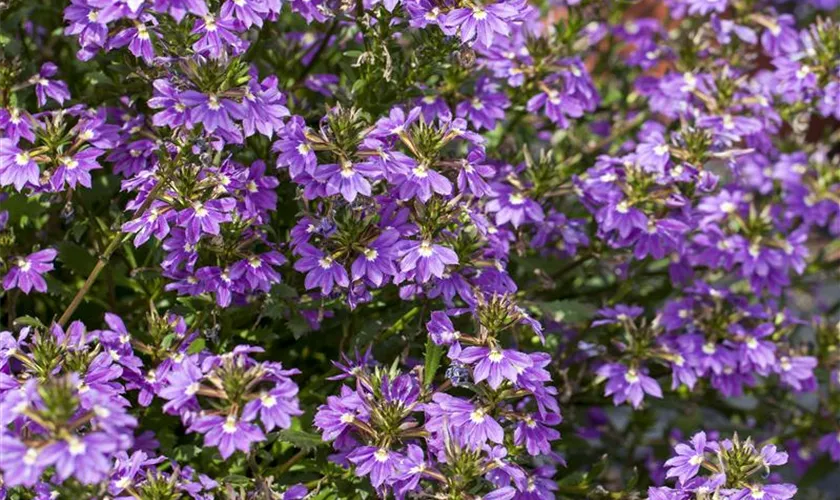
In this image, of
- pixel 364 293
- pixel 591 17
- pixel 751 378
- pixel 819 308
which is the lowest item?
pixel 819 308

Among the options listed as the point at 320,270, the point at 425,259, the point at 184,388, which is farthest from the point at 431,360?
the point at 184,388

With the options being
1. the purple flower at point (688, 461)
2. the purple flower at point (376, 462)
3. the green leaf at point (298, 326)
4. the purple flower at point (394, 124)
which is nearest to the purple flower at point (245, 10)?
the purple flower at point (394, 124)

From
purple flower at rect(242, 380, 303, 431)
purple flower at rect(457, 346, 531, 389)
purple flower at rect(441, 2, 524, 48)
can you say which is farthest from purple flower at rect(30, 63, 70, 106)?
purple flower at rect(457, 346, 531, 389)

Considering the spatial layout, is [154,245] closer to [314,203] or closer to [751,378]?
[314,203]

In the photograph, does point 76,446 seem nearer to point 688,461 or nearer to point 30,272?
point 30,272

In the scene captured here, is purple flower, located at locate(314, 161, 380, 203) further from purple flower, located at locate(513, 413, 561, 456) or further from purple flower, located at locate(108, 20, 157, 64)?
purple flower, located at locate(513, 413, 561, 456)

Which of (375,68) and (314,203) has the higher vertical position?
(375,68)

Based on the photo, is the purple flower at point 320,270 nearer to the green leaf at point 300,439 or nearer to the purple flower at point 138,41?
the green leaf at point 300,439

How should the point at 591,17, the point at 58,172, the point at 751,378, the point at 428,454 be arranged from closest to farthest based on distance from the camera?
1. the point at 428,454
2. the point at 58,172
3. the point at 751,378
4. the point at 591,17

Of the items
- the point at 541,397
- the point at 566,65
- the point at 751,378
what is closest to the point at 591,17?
the point at 566,65
